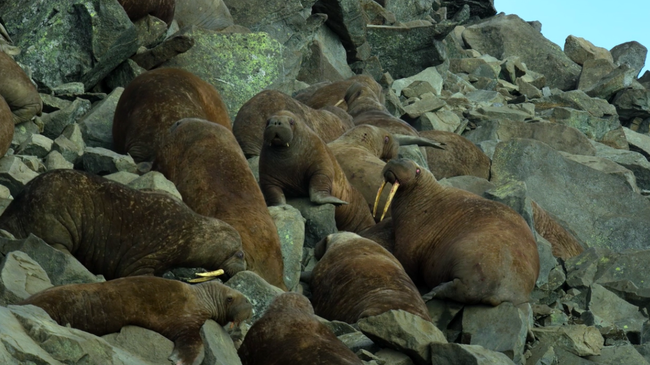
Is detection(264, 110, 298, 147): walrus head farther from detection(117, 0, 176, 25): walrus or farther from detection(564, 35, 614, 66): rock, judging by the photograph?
detection(564, 35, 614, 66): rock

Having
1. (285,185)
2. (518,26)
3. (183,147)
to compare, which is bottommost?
(518,26)

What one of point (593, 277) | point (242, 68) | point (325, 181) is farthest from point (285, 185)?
point (242, 68)

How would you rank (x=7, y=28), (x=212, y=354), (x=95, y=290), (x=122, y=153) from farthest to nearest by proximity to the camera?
(x=7, y=28), (x=122, y=153), (x=95, y=290), (x=212, y=354)

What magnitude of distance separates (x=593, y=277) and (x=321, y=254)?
2.91 m

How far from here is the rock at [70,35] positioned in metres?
12.9

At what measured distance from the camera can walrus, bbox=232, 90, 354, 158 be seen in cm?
1193

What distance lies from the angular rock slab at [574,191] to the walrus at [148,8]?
5.02 meters

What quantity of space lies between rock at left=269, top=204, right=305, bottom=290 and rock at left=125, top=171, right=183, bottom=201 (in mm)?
1038

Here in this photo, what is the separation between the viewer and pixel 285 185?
10.6 meters

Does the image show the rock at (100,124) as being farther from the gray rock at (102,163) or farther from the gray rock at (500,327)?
the gray rock at (500,327)

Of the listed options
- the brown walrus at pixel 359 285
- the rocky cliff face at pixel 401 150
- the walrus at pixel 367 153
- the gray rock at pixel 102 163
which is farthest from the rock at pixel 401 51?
the brown walrus at pixel 359 285

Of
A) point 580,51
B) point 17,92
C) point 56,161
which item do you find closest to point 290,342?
point 56,161

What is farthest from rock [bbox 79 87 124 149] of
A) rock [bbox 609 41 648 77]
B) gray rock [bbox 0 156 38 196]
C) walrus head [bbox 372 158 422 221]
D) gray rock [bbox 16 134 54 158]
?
rock [bbox 609 41 648 77]

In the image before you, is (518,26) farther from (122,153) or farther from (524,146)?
(122,153)
